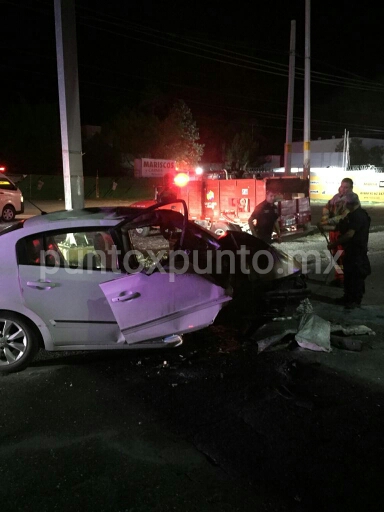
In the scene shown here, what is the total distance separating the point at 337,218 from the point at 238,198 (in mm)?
6334

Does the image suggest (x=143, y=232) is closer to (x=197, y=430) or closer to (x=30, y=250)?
(x=30, y=250)

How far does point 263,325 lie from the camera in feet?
18.1

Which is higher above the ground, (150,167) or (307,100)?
(307,100)

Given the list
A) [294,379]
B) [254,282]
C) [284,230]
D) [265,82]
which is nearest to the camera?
[294,379]

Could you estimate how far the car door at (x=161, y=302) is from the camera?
4.38 metres

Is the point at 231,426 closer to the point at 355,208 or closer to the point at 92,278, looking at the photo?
the point at 92,278

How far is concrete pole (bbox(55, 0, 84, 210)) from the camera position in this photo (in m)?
7.93

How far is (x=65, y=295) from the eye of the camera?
4.47m

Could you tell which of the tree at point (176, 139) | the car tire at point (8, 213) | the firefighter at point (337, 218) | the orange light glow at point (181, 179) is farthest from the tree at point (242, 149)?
the firefighter at point (337, 218)

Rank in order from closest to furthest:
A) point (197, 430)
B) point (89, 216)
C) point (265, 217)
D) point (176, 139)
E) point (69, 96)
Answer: point (197, 430) → point (89, 216) → point (265, 217) → point (69, 96) → point (176, 139)

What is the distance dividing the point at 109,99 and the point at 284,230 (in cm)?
4315

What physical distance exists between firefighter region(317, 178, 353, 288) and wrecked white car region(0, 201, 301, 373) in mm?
3189

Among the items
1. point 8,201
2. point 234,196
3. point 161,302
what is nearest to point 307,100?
point 234,196

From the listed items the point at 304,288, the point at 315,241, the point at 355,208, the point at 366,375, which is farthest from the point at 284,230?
the point at 366,375
